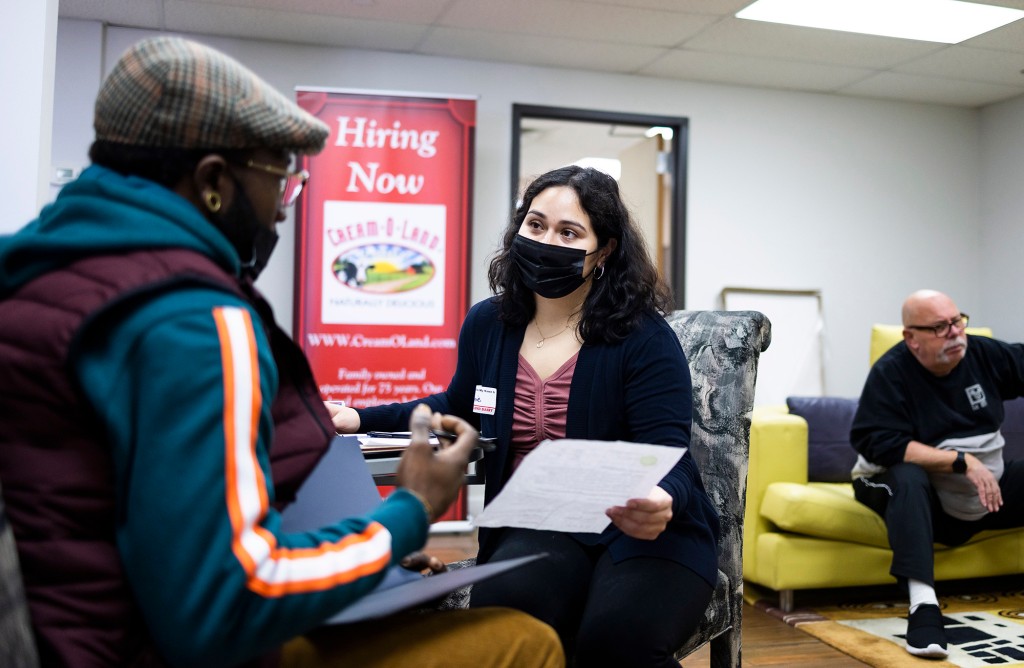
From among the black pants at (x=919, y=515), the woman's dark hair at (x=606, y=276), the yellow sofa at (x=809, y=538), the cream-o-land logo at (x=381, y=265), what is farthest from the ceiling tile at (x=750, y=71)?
the woman's dark hair at (x=606, y=276)

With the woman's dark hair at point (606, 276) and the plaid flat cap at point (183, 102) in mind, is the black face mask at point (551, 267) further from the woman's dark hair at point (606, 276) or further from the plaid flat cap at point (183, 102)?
the plaid flat cap at point (183, 102)

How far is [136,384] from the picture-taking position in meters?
0.72

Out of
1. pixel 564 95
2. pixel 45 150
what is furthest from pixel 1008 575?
pixel 45 150

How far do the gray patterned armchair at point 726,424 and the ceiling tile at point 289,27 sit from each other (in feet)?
10.8

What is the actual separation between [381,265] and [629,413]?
127 inches

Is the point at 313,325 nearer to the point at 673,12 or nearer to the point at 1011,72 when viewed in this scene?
the point at 673,12

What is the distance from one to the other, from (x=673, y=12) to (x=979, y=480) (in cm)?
251

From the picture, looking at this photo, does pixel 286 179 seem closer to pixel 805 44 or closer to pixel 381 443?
pixel 381 443

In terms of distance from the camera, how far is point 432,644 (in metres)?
0.95

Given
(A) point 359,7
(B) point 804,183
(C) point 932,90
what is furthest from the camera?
(B) point 804,183

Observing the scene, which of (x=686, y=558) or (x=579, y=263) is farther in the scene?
(x=579, y=263)

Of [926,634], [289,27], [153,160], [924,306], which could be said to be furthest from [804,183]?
[153,160]

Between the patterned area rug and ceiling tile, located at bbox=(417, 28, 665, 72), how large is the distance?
Answer: 2970 millimetres

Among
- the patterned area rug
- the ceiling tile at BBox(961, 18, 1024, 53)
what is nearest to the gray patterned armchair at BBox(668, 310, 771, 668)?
the patterned area rug
